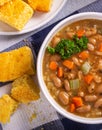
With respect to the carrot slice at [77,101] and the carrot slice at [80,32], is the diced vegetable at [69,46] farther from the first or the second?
the carrot slice at [77,101]

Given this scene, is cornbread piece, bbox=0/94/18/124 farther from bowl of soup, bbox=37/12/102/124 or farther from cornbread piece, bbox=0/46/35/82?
bowl of soup, bbox=37/12/102/124

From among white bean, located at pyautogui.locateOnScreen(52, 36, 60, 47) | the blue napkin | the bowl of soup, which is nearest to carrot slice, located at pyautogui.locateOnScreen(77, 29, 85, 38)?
the bowl of soup

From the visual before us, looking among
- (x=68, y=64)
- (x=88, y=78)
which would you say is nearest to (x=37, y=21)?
(x=68, y=64)

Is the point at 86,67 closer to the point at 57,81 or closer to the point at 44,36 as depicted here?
the point at 57,81

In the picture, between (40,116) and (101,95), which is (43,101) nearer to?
(40,116)

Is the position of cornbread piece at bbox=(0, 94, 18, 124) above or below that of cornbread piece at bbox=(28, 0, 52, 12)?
below

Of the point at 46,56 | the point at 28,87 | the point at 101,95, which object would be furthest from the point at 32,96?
the point at 101,95

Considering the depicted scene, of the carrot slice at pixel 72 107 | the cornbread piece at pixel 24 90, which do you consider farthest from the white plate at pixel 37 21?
the carrot slice at pixel 72 107
